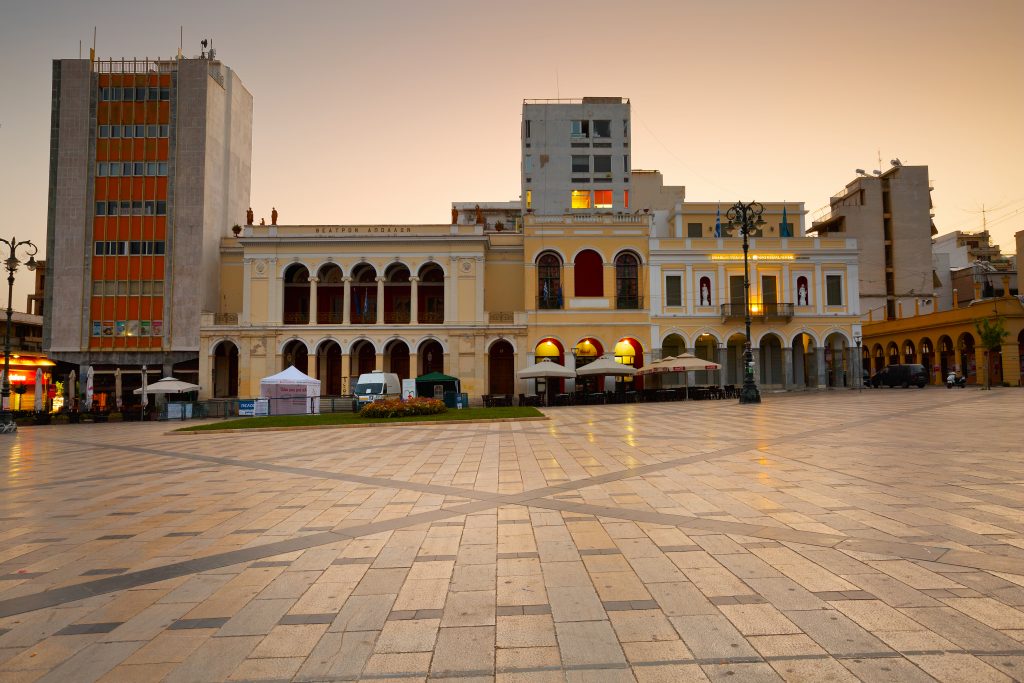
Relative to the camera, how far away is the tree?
39.5 meters

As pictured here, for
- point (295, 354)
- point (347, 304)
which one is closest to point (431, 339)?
point (347, 304)

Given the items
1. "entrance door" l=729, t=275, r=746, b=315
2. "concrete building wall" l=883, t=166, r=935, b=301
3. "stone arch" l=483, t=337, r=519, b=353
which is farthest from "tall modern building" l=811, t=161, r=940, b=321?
"stone arch" l=483, t=337, r=519, b=353

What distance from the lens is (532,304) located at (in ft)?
128

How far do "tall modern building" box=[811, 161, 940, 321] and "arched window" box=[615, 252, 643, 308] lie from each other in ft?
106

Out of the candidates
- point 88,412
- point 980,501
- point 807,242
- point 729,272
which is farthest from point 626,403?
point 88,412

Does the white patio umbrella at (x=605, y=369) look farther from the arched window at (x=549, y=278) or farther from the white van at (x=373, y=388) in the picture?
the white van at (x=373, y=388)

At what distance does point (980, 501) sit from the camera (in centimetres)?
716

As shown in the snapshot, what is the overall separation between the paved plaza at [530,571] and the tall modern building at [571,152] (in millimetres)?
47559

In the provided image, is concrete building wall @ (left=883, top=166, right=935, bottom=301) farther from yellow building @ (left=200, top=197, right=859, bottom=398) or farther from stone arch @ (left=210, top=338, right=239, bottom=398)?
stone arch @ (left=210, top=338, right=239, bottom=398)

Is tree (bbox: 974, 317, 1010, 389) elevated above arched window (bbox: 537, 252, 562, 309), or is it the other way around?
arched window (bbox: 537, 252, 562, 309)

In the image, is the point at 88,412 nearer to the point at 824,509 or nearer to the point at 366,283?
the point at 366,283

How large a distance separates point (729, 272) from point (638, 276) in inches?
246

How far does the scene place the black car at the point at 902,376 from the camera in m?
41.4

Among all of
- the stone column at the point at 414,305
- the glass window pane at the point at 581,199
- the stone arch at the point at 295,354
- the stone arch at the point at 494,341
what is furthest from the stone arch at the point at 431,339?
the glass window pane at the point at 581,199
